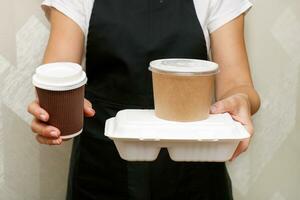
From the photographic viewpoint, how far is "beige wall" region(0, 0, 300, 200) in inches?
48.0

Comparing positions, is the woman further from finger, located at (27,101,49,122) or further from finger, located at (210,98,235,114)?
finger, located at (27,101,49,122)

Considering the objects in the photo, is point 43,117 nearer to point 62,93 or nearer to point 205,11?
point 62,93

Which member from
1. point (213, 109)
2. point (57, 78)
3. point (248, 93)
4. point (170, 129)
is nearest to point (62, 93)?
point (57, 78)

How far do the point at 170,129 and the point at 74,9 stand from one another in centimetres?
38

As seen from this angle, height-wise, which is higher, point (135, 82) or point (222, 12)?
point (222, 12)

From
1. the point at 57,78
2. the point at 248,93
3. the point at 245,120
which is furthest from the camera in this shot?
the point at 248,93

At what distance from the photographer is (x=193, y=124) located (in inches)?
29.9

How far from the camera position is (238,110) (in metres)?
0.84

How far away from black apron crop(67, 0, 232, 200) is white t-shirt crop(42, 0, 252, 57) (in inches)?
0.7

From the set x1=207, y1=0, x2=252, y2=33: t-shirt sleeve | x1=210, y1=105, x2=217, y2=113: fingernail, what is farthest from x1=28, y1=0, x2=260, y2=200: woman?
x1=210, y1=105, x2=217, y2=113: fingernail

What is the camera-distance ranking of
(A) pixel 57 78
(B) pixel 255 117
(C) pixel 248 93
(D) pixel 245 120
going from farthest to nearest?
(B) pixel 255 117, (C) pixel 248 93, (D) pixel 245 120, (A) pixel 57 78

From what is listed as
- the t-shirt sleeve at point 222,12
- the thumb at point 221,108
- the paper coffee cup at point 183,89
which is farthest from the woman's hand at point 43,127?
the t-shirt sleeve at point 222,12

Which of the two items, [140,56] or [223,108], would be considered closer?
[223,108]

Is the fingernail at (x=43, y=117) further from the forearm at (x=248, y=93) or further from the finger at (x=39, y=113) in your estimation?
the forearm at (x=248, y=93)
